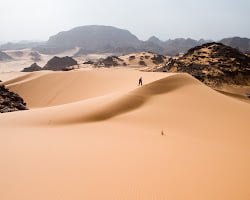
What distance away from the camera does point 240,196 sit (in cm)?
487

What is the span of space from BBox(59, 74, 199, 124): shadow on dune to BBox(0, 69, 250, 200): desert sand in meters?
0.04

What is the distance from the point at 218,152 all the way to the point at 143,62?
55.6m

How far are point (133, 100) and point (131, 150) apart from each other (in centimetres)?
608

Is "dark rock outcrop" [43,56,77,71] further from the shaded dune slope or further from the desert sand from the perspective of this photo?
the desert sand

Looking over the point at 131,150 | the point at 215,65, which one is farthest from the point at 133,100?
the point at 215,65

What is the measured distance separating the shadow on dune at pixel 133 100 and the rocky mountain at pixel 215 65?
9854 millimetres

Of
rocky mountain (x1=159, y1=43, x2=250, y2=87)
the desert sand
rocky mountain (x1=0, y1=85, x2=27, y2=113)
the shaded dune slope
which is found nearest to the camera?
the desert sand

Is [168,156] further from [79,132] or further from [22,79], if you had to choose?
[22,79]

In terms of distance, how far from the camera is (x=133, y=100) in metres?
13.0

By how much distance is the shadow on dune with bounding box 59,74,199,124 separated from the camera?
1072cm

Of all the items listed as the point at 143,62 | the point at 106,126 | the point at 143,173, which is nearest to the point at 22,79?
the point at 106,126

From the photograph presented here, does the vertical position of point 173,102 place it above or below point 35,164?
below

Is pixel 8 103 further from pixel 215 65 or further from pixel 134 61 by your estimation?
pixel 134 61

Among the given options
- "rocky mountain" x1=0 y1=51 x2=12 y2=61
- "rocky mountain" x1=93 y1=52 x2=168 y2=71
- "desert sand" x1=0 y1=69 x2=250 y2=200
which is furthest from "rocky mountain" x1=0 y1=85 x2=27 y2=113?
"rocky mountain" x1=0 y1=51 x2=12 y2=61
